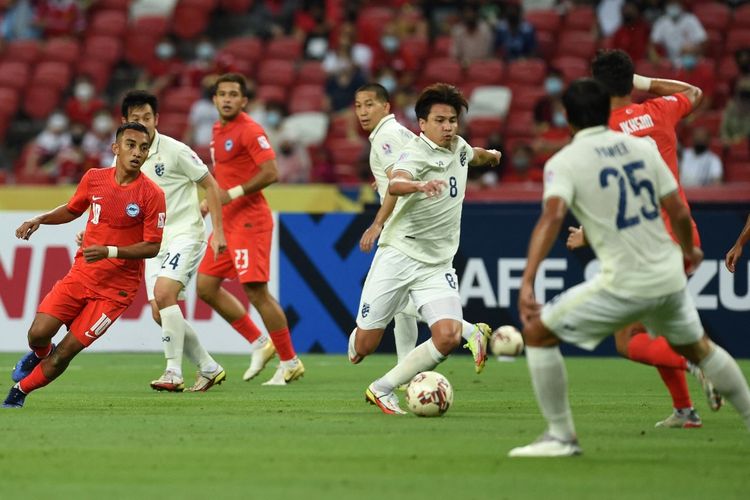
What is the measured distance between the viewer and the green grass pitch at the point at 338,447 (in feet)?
21.6

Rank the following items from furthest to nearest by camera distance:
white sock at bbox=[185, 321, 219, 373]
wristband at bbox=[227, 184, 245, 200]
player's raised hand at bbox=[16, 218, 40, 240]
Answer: wristband at bbox=[227, 184, 245, 200]
white sock at bbox=[185, 321, 219, 373]
player's raised hand at bbox=[16, 218, 40, 240]

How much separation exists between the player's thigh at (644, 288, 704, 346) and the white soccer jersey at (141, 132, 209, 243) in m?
5.39

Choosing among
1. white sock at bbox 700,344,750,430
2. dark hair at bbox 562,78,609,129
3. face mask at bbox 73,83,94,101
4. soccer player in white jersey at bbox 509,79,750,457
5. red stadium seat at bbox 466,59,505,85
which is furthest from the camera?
face mask at bbox 73,83,94,101

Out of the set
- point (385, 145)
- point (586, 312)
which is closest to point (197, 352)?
point (385, 145)

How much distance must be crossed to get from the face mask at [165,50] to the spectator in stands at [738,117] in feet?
31.9

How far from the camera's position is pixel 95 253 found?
9.87 meters

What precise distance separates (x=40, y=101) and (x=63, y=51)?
1.13 m

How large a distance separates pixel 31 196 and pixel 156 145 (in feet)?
22.3

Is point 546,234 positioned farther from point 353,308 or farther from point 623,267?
point 353,308

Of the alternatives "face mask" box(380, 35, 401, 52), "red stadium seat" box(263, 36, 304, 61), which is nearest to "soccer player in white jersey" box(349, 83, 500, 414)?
"face mask" box(380, 35, 401, 52)

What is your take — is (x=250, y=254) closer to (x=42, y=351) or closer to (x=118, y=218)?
(x=118, y=218)

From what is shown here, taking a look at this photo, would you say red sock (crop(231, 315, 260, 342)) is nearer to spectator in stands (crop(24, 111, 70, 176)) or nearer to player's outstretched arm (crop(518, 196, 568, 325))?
player's outstretched arm (crop(518, 196, 568, 325))

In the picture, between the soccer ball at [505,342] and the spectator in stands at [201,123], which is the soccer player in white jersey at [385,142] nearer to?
the soccer ball at [505,342]

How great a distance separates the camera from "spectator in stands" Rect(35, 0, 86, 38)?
1019 inches
